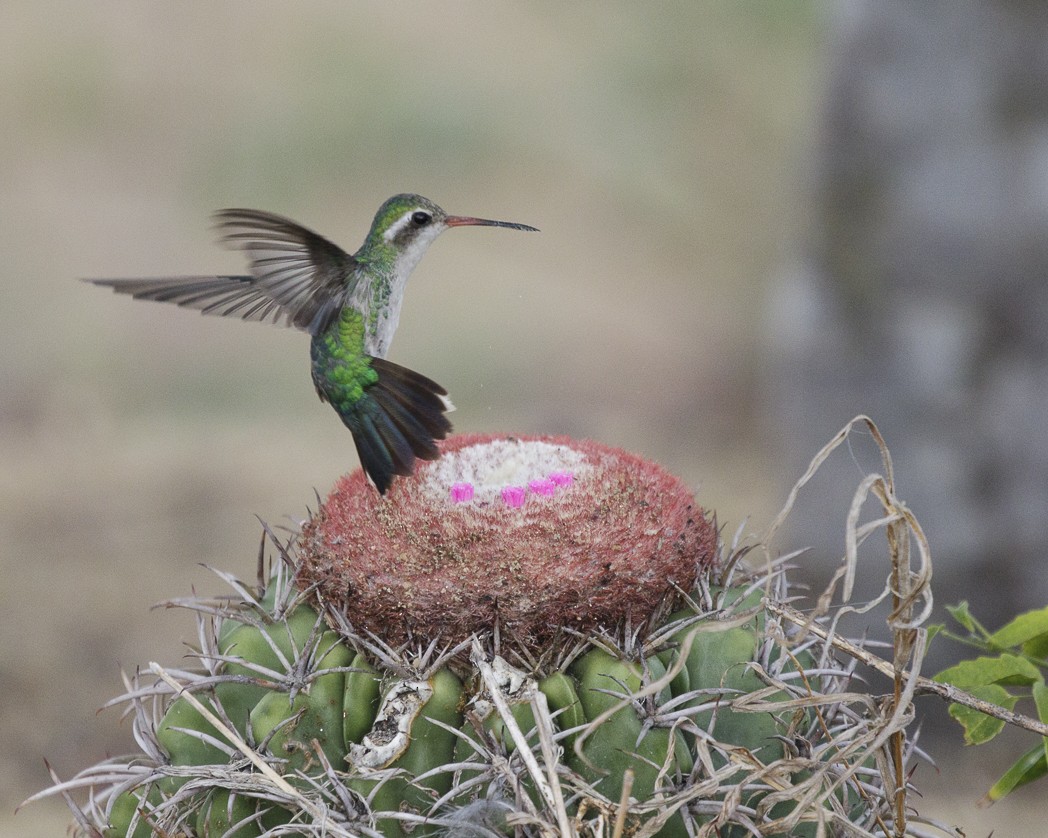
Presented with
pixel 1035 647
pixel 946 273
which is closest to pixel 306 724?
pixel 1035 647

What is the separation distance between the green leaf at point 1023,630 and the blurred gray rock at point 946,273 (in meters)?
1.91

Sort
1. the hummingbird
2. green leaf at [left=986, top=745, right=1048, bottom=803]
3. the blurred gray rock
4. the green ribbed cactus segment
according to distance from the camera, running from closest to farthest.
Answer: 1. the green ribbed cactus segment
2. green leaf at [left=986, top=745, right=1048, bottom=803]
3. the hummingbird
4. the blurred gray rock

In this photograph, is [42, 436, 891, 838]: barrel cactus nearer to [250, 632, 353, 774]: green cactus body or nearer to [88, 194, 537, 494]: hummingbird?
[250, 632, 353, 774]: green cactus body

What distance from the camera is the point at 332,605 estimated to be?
1.32m

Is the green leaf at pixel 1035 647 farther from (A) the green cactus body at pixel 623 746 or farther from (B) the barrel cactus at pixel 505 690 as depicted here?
(A) the green cactus body at pixel 623 746

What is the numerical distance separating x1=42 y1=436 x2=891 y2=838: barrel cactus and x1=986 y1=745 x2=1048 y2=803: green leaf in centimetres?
19

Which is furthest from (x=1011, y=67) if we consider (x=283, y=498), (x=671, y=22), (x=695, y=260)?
(x=671, y=22)

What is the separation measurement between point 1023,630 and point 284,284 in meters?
1.04

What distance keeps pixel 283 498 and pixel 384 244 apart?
382cm

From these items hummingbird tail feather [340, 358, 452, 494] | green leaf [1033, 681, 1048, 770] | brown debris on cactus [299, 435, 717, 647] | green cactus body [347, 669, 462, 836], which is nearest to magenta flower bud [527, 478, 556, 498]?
brown debris on cactus [299, 435, 717, 647]

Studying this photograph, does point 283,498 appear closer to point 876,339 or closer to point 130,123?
point 876,339

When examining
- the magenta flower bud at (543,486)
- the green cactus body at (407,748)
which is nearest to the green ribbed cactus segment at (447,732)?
the green cactus body at (407,748)

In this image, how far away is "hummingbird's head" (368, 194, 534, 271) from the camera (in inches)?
66.4

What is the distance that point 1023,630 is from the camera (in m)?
1.55
